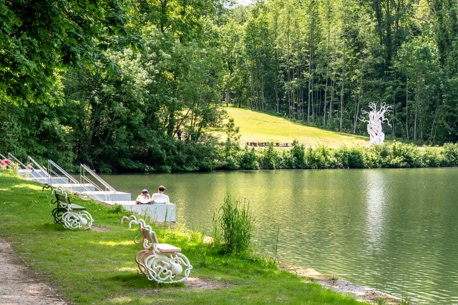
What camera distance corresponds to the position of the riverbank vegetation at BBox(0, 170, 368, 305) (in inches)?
309

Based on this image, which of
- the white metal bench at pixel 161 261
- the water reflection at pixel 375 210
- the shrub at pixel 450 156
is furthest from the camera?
the shrub at pixel 450 156

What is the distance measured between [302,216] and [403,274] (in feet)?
31.9

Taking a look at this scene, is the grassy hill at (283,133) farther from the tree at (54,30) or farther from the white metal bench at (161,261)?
the white metal bench at (161,261)

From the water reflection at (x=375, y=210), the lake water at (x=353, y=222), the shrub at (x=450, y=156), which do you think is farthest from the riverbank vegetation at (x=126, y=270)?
the shrub at (x=450, y=156)

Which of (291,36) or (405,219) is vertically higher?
(291,36)

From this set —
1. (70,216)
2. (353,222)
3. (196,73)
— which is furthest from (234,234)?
(196,73)

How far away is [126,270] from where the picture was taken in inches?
365

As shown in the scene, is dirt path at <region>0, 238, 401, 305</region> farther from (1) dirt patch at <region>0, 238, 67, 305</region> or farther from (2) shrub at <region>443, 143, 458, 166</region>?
(2) shrub at <region>443, 143, 458, 166</region>

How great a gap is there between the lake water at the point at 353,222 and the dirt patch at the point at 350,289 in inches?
53.1

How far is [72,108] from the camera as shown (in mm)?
42281

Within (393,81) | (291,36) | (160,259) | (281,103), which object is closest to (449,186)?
(160,259)

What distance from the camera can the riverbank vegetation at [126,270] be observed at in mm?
7836

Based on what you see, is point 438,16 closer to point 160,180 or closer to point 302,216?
point 160,180

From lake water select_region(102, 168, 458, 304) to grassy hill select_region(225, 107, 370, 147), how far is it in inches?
882
